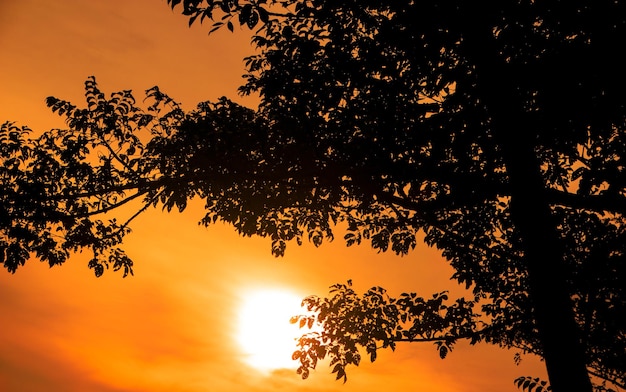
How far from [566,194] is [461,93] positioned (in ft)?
8.98

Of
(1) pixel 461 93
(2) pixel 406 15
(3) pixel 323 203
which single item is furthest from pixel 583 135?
(3) pixel 323 203

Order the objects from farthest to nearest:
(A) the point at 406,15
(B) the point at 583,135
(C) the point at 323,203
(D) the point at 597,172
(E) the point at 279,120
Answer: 1. (C) the point at 323,203
2. (E) the point at 279,120
3. (A) the point at 406,15
4. (B) the point at 583,135
5. (D) the point at 597,172

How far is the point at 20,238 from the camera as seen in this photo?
34.3ft

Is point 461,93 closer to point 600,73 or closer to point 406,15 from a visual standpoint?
point 406,15

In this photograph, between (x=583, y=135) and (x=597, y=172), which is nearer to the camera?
(x=597, y=172)

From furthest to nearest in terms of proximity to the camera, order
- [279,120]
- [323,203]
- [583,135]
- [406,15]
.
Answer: [323,203], [279,120], [406,15], [583,135]

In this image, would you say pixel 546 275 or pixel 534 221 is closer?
pixel 546 275

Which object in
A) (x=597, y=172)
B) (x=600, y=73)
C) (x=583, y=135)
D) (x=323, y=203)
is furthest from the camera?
(x=323, y=203)

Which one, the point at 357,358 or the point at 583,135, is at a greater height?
the point at 583,135

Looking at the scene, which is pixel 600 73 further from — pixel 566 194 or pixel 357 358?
pixel 357 358

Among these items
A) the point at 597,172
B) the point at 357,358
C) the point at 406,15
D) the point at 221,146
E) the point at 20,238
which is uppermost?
the point at 406,15

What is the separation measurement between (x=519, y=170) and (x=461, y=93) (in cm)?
190

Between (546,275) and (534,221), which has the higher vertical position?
(534,221)

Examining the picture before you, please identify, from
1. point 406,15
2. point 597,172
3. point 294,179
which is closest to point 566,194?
point 597,172
